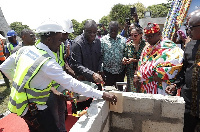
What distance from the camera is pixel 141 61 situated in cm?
284

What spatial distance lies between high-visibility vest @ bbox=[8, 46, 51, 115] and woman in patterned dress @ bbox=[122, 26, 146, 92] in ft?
6.46

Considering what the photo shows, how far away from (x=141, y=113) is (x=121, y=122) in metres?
0.31

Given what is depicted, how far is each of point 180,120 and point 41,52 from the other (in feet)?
5.85

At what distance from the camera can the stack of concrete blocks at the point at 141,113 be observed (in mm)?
2025

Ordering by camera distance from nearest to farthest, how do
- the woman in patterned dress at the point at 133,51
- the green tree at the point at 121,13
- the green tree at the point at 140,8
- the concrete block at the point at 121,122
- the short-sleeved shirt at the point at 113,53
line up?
the concrete block at the point at 121,122
the woman in patterned dress at the point at 133,51
the short-sleeved shirt at the point at 113,53
the green tree at the point at 121,13
the green tree at the point at 140,8

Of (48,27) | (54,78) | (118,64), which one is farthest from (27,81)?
(118,64)

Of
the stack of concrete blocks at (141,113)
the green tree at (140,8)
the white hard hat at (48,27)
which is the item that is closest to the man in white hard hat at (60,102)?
the white hard hat at (48,27)

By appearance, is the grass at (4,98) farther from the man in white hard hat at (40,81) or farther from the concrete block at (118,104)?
the concrete block at (118,104)

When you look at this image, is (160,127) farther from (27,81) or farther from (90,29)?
(90,29)

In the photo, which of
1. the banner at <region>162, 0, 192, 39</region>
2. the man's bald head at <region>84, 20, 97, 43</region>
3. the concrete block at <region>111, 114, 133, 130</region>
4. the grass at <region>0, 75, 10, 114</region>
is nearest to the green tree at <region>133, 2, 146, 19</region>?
the banner at <region>162, 0, 192, 39</region>

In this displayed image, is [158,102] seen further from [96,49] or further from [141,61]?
[96,49]

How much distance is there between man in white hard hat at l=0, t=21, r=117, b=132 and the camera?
162 centimetres

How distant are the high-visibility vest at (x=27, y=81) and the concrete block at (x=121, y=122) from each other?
3.40 feet

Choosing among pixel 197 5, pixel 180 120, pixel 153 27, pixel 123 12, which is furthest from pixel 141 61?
pixel 123 12
